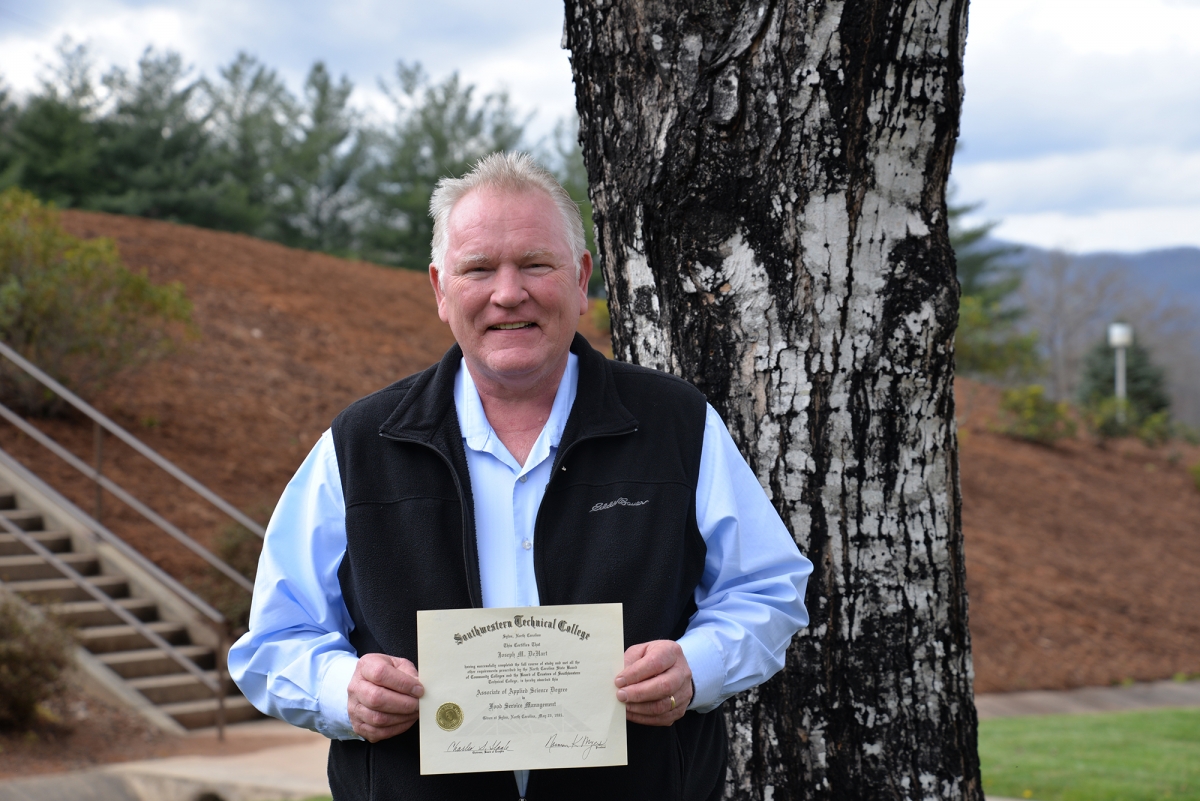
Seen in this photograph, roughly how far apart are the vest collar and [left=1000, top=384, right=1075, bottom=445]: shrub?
1843 centimetres

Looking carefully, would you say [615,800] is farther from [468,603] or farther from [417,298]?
[417,298]

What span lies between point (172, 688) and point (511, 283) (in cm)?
721

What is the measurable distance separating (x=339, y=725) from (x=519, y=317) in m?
0.88

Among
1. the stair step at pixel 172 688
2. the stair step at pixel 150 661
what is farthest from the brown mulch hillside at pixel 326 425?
the stair step at pixel 172 688

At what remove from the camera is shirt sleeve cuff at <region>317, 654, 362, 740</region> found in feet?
7.09

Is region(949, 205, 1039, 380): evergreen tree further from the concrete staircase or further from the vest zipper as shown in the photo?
the concrete staircase

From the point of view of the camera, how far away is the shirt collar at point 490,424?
7.79ft

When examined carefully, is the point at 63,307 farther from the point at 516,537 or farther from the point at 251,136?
the point at 251,136

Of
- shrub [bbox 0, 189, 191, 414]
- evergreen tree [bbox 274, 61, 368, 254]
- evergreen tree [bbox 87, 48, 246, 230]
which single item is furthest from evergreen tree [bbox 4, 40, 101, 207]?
shrub [bbox 0, 189, 191, 414]

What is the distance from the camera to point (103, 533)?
9359 mm

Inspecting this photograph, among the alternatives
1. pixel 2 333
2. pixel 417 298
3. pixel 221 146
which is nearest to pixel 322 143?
pixel 221 146

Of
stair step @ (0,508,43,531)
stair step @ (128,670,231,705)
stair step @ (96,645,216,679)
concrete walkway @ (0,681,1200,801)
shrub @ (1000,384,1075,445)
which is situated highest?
shrub @ (1000,384,1075,445)

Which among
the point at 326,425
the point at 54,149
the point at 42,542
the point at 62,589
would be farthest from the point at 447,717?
the point at 54,149

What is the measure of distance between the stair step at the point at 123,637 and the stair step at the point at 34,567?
723 mm
